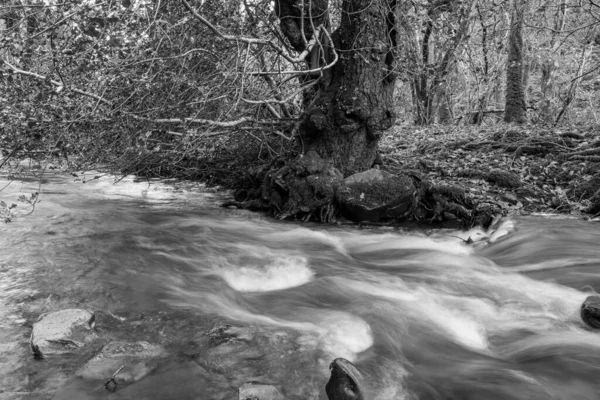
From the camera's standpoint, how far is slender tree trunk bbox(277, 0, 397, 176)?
22.0ft

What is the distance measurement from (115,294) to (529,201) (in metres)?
5.84

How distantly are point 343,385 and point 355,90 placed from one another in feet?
16.1

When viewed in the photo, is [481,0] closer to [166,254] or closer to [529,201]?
[529,201]

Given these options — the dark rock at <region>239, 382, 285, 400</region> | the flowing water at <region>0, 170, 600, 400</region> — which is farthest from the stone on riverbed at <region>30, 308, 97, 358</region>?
the dark rock at <region>239, 382, 285, 400</region>

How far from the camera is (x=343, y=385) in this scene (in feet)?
8.75

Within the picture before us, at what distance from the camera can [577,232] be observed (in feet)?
19.0

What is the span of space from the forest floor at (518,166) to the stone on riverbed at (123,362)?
17.1 ft

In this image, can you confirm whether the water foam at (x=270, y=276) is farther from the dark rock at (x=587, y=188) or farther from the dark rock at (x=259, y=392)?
the dark rock at (x=587, y=188)

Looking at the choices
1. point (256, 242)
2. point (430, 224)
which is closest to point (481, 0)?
point (430, 224)

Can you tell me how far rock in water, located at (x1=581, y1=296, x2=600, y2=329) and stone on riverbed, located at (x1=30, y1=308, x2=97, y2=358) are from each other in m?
3.82

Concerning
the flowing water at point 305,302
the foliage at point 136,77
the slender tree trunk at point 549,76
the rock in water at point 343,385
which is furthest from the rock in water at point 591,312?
the slender tree trunk at point 549,76

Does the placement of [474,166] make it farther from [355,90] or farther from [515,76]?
[515,76]

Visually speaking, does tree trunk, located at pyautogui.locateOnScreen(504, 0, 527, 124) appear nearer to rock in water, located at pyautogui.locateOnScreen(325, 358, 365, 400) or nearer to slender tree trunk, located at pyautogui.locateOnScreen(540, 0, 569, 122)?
slender tree trunk, located at pyautogui.locateOnScreen(540, 0, 569, 122)

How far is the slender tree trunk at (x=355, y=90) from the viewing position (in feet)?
22.0
